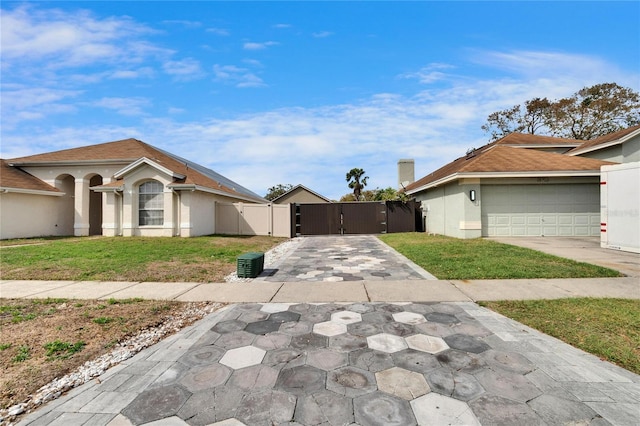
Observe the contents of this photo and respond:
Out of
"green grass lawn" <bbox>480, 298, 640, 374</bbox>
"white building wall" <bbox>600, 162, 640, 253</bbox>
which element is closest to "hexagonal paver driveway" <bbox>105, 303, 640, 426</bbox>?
"green grass lawn" <bbox>480, 298, 640, 374</bbox>

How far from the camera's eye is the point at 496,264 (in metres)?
7.19

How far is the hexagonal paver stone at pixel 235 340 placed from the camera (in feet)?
10.8

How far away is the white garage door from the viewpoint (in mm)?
12906

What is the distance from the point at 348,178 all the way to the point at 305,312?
36.3 meters

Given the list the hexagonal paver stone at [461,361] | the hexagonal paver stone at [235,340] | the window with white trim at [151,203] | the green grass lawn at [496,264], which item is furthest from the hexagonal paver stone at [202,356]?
the window with white trim at [151,203]

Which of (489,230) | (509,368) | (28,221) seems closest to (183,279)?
(509,368)

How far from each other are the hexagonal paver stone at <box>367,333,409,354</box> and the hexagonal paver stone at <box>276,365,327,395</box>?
79cm

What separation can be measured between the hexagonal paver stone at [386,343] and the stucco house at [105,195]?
13.3 meters

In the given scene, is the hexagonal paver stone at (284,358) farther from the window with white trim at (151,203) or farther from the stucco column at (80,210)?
the stucco column at (80,210)

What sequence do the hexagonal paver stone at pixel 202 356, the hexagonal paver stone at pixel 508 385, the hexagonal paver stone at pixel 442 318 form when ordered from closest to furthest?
the hexagonal paver stone at pixel 508 385 < the hexagonal paver stone at pixel 202 356 < the hexagonal paver stone at pixel 442 318

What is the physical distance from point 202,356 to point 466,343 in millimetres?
2903

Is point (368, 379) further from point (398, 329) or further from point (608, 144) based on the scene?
point (608, 144)

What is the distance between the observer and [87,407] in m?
2.26

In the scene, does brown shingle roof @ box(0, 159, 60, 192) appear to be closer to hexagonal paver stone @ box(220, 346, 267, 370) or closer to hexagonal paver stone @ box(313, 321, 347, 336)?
hexagonal paver stone @ box(220, 346, 267, 370)
